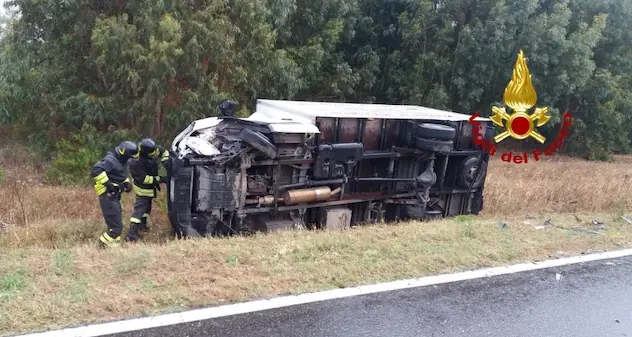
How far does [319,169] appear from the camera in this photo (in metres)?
6.44

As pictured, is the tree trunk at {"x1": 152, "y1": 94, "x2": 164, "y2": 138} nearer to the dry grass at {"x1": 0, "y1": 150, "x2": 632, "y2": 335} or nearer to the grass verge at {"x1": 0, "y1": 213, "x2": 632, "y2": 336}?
the dry grass at {"x1": 0, "y1": 150, "x2": 632, "y2": 335}

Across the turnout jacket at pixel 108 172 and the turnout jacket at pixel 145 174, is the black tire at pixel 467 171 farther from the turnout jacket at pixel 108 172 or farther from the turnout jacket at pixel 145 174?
the turnout jacket at pixel 108 172

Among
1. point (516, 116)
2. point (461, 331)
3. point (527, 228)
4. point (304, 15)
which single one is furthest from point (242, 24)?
point (461, 331)

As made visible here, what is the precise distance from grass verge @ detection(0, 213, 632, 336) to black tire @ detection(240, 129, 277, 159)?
1024mm

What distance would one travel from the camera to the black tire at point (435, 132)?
22.7 feet

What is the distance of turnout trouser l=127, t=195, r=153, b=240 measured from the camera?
6203mm

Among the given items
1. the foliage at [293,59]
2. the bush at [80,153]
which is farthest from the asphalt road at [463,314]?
the bush at [80,153]

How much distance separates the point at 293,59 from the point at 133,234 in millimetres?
9101

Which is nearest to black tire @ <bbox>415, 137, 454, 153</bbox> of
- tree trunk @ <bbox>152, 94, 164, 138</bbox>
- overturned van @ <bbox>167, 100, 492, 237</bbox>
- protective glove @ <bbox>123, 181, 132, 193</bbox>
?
overturned van @ <bbox>167, 100, 492, 237</bbox>

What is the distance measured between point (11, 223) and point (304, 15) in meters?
10.1

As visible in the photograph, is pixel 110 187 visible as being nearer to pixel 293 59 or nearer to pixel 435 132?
pixel 435 132

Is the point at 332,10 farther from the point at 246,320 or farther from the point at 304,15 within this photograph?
the point at 246,320

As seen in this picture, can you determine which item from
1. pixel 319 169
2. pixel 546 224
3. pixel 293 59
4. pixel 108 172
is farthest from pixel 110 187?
pixel 293 59

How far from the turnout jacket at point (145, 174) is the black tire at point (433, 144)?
347 cm
